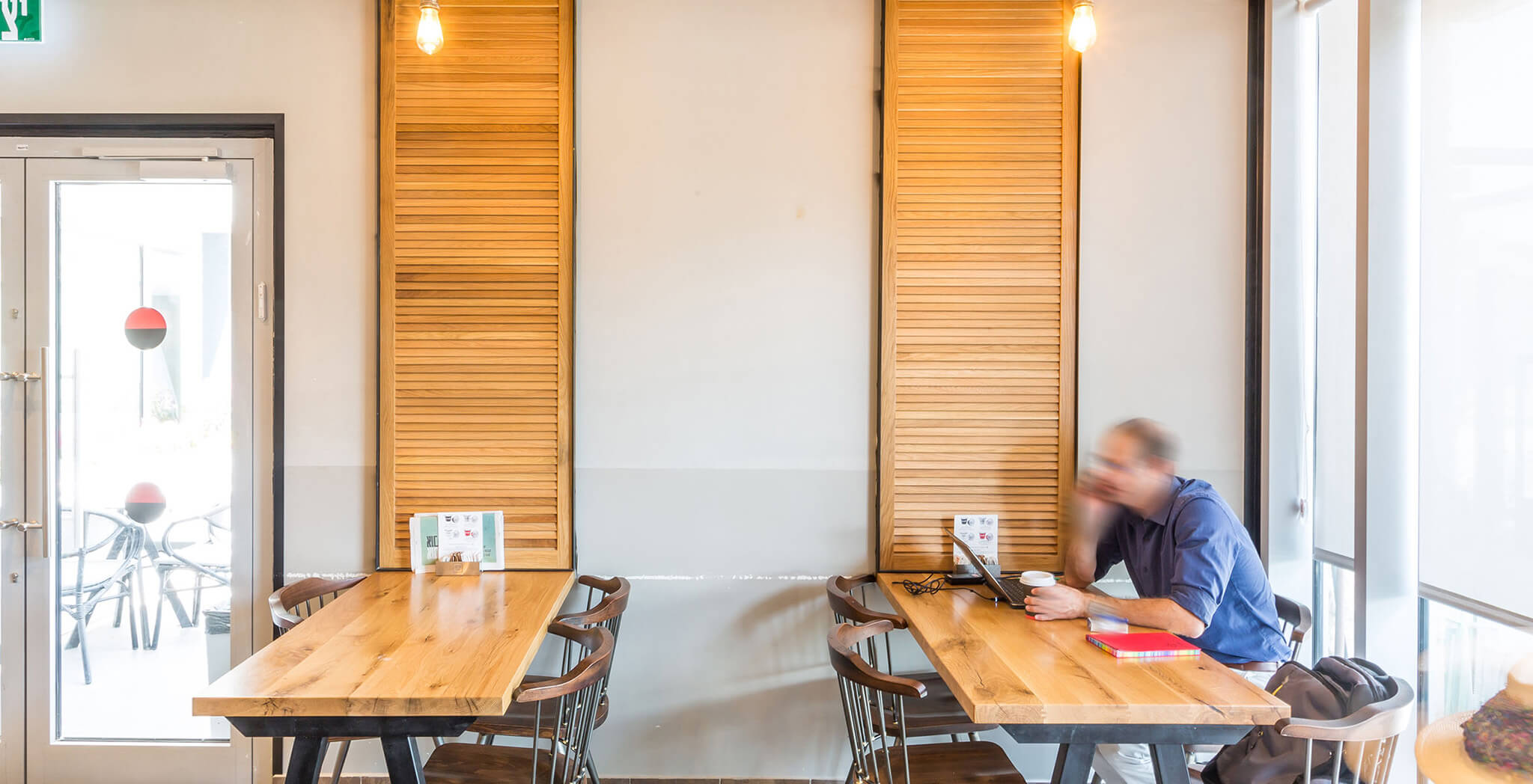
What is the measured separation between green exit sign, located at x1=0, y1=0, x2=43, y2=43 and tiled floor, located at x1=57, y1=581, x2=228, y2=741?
81.6 inches

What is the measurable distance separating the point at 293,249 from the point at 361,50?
754 mm

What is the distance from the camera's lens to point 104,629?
9.62 ft

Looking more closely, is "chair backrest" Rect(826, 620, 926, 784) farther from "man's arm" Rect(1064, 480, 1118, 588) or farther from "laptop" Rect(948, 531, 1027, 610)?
"man's arm" Rect(1064, 480, 1118, 588)

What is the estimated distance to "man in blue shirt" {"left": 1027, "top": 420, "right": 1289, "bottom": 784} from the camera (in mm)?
2168

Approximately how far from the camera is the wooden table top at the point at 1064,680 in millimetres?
1689

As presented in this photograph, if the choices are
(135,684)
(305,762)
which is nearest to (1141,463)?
(305,762)

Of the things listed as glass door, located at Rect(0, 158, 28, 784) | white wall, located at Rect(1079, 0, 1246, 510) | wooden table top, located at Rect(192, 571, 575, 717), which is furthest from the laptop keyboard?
glass door, located at Rect(0, 158, 28, 784)

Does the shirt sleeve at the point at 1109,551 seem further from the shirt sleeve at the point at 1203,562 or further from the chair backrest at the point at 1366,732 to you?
the chair backrest at the point at 1366,732

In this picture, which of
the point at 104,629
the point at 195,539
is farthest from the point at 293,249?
the point at 104,629

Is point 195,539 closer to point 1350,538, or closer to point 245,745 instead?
point 245,745

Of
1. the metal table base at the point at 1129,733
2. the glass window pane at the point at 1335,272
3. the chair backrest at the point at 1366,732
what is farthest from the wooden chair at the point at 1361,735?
the glass window pane at the point at 1335,272

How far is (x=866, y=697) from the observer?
1.98 meters

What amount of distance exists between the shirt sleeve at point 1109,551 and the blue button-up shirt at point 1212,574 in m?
0.12

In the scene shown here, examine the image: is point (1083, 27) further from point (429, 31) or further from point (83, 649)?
point (83, 649)
